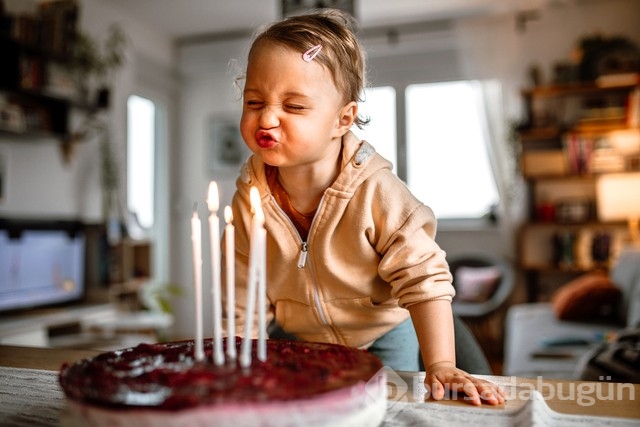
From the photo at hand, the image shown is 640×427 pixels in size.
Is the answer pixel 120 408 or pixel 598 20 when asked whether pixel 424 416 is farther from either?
pixel 598 20

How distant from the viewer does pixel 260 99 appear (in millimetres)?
930

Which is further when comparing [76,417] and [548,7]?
[548,7]

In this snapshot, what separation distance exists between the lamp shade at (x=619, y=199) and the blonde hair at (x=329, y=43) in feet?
13.4

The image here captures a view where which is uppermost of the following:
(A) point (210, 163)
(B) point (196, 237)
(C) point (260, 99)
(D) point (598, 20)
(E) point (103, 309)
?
(D) point (598, 20)

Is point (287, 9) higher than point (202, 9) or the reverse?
the reverse

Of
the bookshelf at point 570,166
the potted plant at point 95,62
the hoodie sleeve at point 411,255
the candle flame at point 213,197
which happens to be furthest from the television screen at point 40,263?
the bookshelf at point 570,166

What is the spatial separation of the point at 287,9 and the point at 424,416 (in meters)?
3.31

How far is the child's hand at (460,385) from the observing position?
0.74 m

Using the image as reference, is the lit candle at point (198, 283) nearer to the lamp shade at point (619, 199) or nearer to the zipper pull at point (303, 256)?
the zipper pull at point (303, 256)

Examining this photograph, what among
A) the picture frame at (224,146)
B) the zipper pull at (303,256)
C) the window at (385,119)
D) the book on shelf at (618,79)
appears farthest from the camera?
the picture frame at (224,146)

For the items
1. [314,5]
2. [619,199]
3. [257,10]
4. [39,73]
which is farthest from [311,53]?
[257,10]

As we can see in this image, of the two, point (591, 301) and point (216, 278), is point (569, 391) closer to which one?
point (216, 278)

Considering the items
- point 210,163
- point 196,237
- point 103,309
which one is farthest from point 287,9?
point 196,237

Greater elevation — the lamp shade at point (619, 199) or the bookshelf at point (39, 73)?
the bookshelf at point (39, 73)
